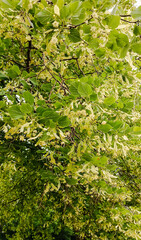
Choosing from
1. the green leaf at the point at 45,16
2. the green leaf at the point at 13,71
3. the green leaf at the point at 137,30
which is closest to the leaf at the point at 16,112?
the green leaf at the point at 45,16

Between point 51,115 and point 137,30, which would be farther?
point 51,115

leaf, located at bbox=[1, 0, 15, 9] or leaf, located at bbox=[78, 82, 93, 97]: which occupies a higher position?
leaf, located at bbox=[1, 0, 15, 9]

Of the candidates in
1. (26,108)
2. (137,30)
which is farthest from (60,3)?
(26,108)

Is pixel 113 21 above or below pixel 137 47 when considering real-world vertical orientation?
above

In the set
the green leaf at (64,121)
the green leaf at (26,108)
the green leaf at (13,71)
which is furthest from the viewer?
the green leaf at (13,71)

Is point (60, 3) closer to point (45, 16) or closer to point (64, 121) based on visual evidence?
point (45, 16)

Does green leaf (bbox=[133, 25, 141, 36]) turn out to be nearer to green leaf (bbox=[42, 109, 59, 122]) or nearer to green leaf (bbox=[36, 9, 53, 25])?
green leaf (bbox=[36, 9, 53, 25])

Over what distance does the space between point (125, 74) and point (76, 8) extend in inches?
26.9

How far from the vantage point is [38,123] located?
1.08 meters

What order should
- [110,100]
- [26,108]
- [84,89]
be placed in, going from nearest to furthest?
[26,108] → [84,89] → [110,100]

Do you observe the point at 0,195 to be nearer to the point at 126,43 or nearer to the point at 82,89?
the point at 82,89

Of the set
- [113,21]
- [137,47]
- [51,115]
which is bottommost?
[51,115]

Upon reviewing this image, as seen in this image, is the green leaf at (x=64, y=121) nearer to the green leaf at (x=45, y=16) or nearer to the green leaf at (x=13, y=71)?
the green leaf at (x=45, y=16)

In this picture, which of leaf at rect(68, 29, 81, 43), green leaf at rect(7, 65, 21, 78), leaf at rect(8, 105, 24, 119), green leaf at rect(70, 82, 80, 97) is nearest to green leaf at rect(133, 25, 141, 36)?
leaf at rect(68, 29, 81, 43)
